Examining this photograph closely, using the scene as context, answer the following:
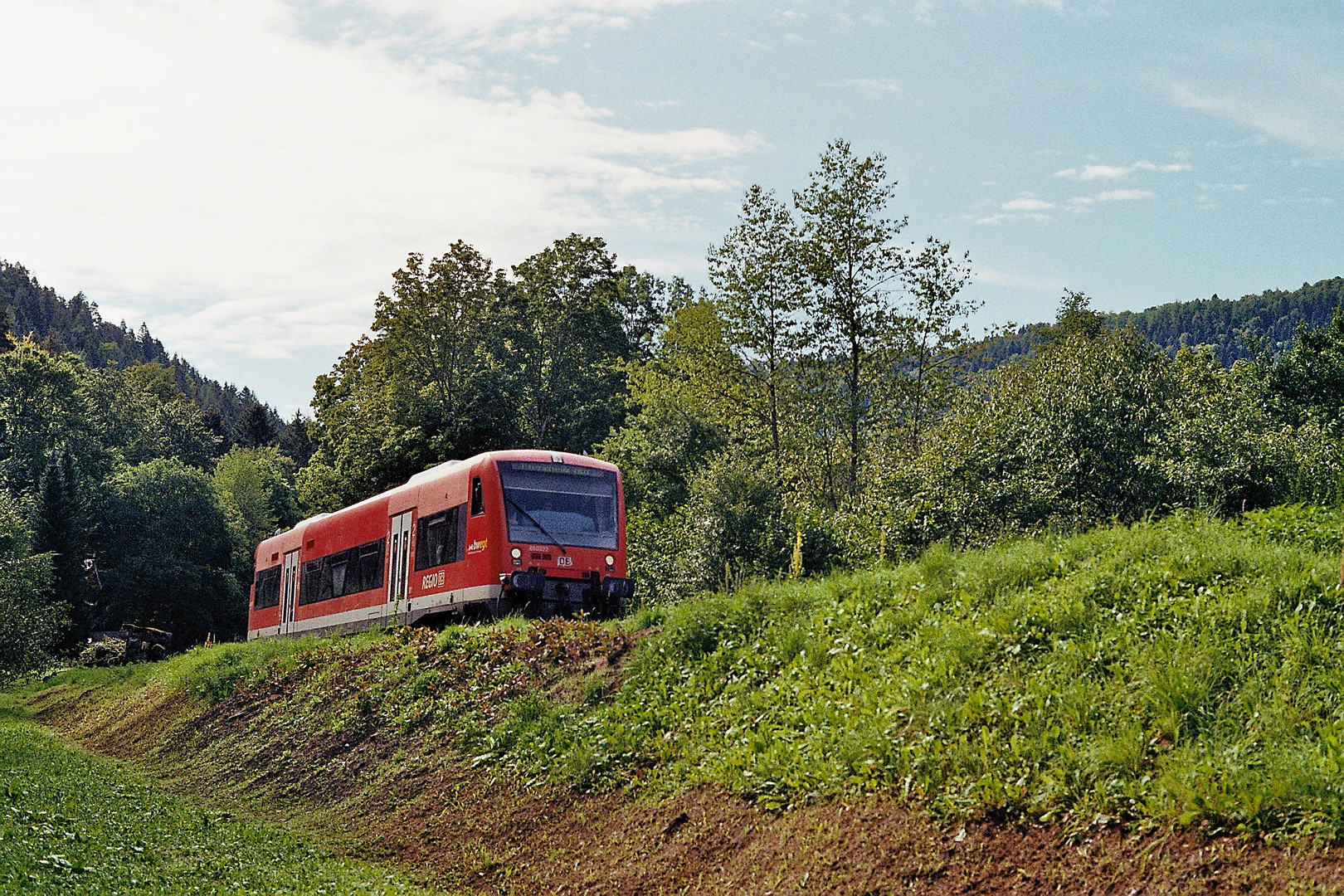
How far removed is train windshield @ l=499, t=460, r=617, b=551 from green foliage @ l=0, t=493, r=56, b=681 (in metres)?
22.0

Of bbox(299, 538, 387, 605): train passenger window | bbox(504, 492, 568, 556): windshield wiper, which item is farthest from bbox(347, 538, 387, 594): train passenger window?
bbox(504, 492, 568, 556): windshield wiper

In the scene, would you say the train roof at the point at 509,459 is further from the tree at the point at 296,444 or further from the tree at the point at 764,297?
the tree at the point at 296,444

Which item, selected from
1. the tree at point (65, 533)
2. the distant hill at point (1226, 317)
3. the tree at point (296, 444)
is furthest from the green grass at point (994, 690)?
the tree at point (296, 444)

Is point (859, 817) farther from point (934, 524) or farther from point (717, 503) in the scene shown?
point (717, 503)

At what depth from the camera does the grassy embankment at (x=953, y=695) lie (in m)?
6.79

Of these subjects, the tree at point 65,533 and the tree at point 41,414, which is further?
the tree at point 41,414

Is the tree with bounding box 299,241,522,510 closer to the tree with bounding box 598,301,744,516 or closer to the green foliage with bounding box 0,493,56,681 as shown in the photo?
the tree with bounding box 598,301,744,516

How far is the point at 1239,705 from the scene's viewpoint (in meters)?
7.02

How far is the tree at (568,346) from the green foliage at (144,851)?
43.5 metres

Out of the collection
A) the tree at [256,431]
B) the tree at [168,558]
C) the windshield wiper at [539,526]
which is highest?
the tree at [256,431]

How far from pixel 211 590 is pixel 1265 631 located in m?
69.6

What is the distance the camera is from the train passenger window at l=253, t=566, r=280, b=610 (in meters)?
34.2

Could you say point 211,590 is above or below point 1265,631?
below

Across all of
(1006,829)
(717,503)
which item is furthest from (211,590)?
(1006,829)
